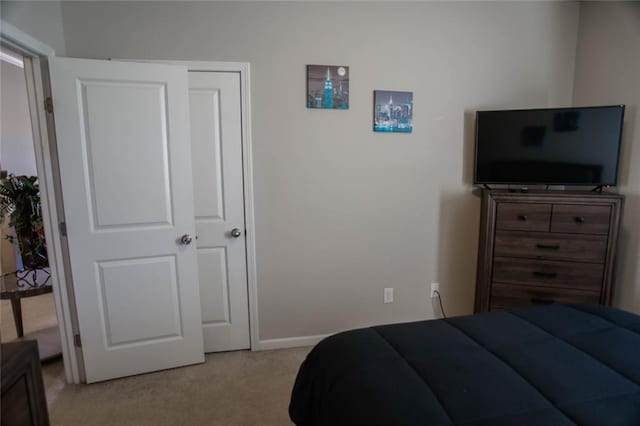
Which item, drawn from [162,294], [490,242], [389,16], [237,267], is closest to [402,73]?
[389,16]

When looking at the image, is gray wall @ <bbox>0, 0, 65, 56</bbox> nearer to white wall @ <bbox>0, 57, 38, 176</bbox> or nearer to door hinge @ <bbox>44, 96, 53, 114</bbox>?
door hinge @ <bbox>44, 96, 53, 114</bbox>

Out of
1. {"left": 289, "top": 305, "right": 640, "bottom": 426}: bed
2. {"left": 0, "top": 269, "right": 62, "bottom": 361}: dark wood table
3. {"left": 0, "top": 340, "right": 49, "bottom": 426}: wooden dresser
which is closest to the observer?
{"left": 0, "top": 340, "right": 49, "bottom": 426}: wooden dresser

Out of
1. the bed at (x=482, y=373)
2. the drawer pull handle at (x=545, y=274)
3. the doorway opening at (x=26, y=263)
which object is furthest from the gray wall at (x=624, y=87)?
the doorway opening at (x=26, y=263)

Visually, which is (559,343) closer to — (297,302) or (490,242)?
(490,242)

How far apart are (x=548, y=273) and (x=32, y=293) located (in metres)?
3.74

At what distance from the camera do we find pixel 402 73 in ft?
8.57

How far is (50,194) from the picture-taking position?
7.00ft

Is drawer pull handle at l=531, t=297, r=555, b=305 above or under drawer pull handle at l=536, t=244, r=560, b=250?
under

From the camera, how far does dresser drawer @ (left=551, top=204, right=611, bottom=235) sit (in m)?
2.34

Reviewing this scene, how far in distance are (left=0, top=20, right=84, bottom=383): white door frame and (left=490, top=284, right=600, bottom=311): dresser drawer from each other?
115 inches

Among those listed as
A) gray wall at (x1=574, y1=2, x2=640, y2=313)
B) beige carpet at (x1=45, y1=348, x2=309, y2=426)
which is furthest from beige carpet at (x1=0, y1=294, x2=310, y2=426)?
gray wall at (x1=574, y1=2, x2=640, y2=313)

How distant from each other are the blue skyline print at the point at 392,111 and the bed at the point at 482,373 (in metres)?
1.52

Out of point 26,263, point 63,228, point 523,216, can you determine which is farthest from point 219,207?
point 26,263

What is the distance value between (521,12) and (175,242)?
10.1 feet
